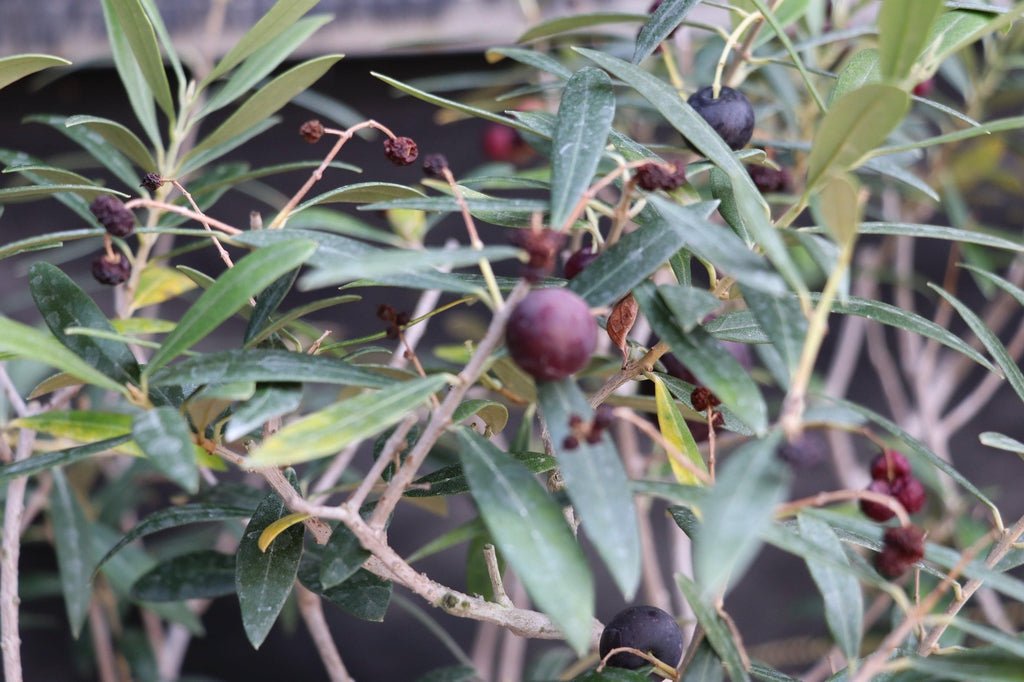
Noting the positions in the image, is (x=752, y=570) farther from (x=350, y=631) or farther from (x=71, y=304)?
(x=71, y=304)

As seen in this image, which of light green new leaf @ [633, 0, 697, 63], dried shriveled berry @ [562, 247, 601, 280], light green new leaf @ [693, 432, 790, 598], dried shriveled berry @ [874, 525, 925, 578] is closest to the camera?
light green new leaf @ [693, 432, 790, 598]

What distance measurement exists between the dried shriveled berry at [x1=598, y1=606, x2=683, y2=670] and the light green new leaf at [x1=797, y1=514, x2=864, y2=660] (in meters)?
0.16

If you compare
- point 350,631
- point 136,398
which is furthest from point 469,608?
point 350,631

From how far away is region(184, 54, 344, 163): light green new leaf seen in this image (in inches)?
27.9

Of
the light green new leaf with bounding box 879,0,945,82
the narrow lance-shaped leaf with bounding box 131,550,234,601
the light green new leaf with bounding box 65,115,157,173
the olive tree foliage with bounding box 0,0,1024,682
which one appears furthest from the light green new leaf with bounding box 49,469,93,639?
the light green new leaf with bounding box 879,0,945,82

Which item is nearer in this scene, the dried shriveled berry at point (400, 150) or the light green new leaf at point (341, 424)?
the light green new leaf at point (341, 424)

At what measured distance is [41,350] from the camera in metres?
0.49

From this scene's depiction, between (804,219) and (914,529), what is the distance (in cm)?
128

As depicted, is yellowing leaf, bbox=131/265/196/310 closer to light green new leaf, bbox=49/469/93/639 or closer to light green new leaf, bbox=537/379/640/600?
light green new leaf, bbox=49/469/93/639

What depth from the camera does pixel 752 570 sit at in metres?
1.74

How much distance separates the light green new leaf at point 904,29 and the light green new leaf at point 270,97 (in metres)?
0.37

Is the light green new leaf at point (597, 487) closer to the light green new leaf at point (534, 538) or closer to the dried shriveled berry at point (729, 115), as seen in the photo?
the light green new leaf at point (534, 538)

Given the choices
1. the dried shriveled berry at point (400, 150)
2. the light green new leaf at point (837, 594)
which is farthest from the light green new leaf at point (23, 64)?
the light green new leaf at point (837, 594)

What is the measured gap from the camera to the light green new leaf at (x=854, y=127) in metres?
0.46
